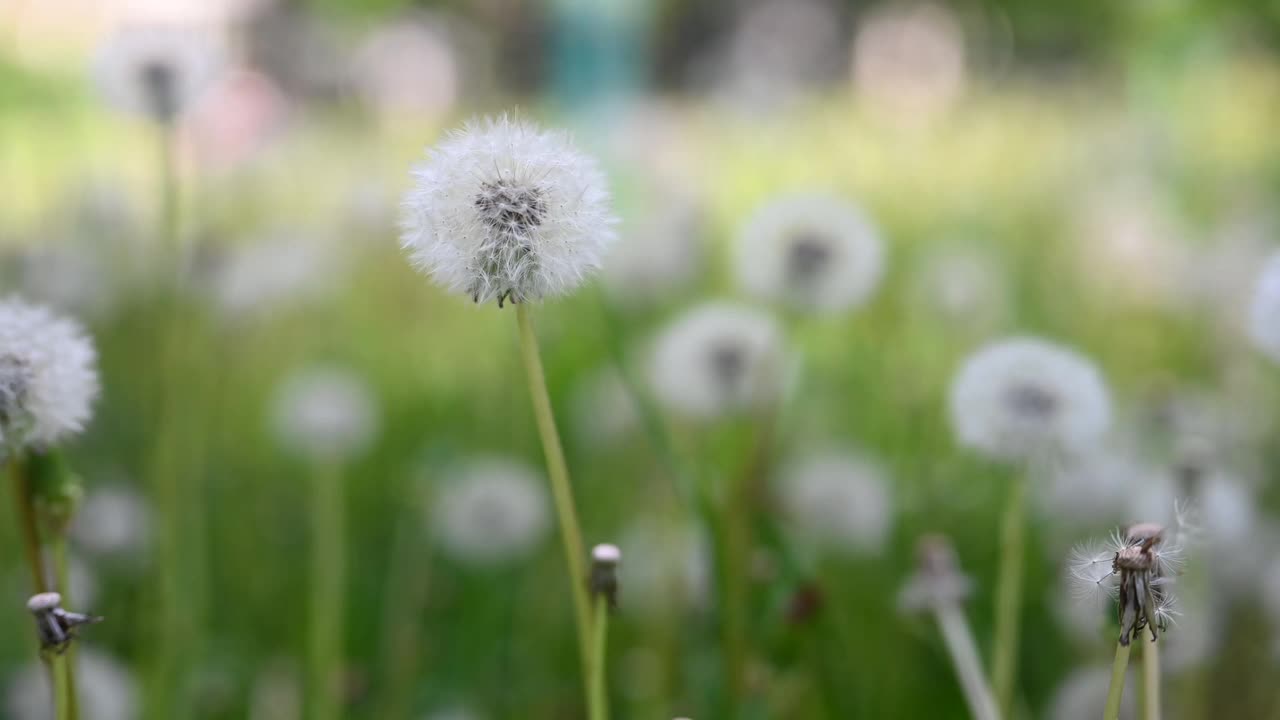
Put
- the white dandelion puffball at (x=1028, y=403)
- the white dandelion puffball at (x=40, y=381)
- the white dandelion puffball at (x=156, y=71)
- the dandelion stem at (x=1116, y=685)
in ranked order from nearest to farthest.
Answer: the dandelion stem at (x=1116, y=685) < the white dandelion puffball at (x=40, y=381) < the white dandelion puffball at (x=1028, y=403) < the white dandelion puffball at (x=156, y=71)

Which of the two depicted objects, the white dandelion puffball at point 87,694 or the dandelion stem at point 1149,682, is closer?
the dandelion stem at point 1149,682

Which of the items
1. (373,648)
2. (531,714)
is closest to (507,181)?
(531,714)

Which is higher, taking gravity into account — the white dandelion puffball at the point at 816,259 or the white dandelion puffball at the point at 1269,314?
the white dandelion puffball at the point at 816,259

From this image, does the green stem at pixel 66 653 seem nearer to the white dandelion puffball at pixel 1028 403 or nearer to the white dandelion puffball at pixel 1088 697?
the white dandelion puffball at pixel 1028 403

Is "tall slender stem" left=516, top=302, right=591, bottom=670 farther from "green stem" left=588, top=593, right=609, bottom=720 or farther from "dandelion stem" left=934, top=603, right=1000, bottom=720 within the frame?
"dandelion stem" left=934, top=603, right=1000, bottom=720

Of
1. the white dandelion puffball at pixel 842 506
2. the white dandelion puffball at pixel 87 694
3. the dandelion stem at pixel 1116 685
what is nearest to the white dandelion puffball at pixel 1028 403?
the dandelion stem at pixel 1116 685

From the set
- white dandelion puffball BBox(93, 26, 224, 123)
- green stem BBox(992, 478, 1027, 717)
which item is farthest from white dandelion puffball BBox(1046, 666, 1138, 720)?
white dandelion puffball BBox(93, 26, 224, 123)

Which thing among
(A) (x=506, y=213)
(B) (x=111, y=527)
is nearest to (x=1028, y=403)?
(A) (x=506, y=213)
